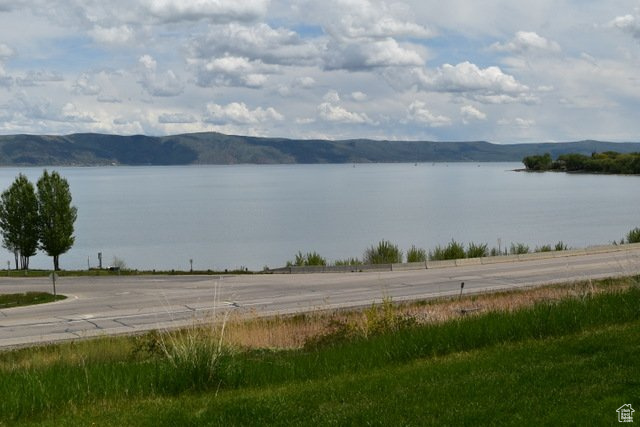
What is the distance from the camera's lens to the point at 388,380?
30.7 ft

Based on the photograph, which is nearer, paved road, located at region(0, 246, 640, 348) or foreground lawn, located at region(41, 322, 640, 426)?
foreground lawn, located at region(41, 322, 640, 426)

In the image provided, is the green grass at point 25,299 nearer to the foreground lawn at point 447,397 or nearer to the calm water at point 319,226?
the foreground lawn at point 447,397

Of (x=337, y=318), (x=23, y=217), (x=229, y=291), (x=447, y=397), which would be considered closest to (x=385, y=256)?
(x=229, y=291)

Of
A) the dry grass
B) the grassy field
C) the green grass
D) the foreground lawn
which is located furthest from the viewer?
the green grass

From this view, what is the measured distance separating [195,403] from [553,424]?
13.0 feet

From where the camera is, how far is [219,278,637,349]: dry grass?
15.3 metres

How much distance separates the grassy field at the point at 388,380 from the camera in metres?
7.80

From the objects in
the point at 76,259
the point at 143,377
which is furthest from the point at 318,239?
the point at 143,377

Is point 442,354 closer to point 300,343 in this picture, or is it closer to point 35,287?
point 300,343

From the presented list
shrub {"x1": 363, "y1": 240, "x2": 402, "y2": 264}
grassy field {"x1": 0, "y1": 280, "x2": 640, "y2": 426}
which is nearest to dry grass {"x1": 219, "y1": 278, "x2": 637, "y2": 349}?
grassy field {"x1": 0, "y1": 280, "x2": 640, "y2": 426}

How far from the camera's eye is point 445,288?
2853 centimetres

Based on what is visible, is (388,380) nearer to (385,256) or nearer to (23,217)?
(385,256)

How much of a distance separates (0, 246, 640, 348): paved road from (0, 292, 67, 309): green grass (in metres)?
0.94

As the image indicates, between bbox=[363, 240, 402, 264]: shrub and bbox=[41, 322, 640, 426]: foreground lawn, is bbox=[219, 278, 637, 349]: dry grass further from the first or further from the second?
bbox=[363, 240, 402, 264]: shrub
